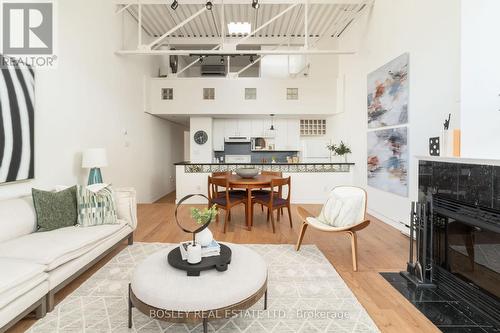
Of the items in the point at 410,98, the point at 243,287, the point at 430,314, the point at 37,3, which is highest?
the point at 37,3

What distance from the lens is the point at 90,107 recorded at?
423 cm

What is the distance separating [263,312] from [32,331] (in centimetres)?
161

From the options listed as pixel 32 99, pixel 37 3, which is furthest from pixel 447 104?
pixel 37 3

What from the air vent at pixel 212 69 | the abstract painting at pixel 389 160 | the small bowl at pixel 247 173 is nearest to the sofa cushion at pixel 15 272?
the small bowl at pixel 247 173

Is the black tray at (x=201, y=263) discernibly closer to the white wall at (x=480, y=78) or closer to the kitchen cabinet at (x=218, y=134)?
the white wall at (x=480, y=78)

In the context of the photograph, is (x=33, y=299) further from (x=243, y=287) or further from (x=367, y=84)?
(x=367, y=84)

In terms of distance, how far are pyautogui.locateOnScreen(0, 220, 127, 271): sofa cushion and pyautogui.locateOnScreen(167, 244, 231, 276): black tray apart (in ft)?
2.92

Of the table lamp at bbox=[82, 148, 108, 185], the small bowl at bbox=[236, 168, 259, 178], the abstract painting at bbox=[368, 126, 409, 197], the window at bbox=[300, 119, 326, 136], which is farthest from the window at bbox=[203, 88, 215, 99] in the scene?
the abstract painting at bbox=[368, 126, 409, 197]

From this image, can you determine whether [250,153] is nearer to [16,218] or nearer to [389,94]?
[389,94]

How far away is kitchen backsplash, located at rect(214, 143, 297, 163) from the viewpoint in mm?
8320

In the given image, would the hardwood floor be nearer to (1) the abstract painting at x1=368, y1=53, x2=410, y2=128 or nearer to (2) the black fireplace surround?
(2) the black fireplace surround

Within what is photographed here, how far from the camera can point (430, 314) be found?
81.0 inches

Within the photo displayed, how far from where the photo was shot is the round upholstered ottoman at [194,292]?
5.08 feet

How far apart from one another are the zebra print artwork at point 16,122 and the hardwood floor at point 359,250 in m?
1.33
